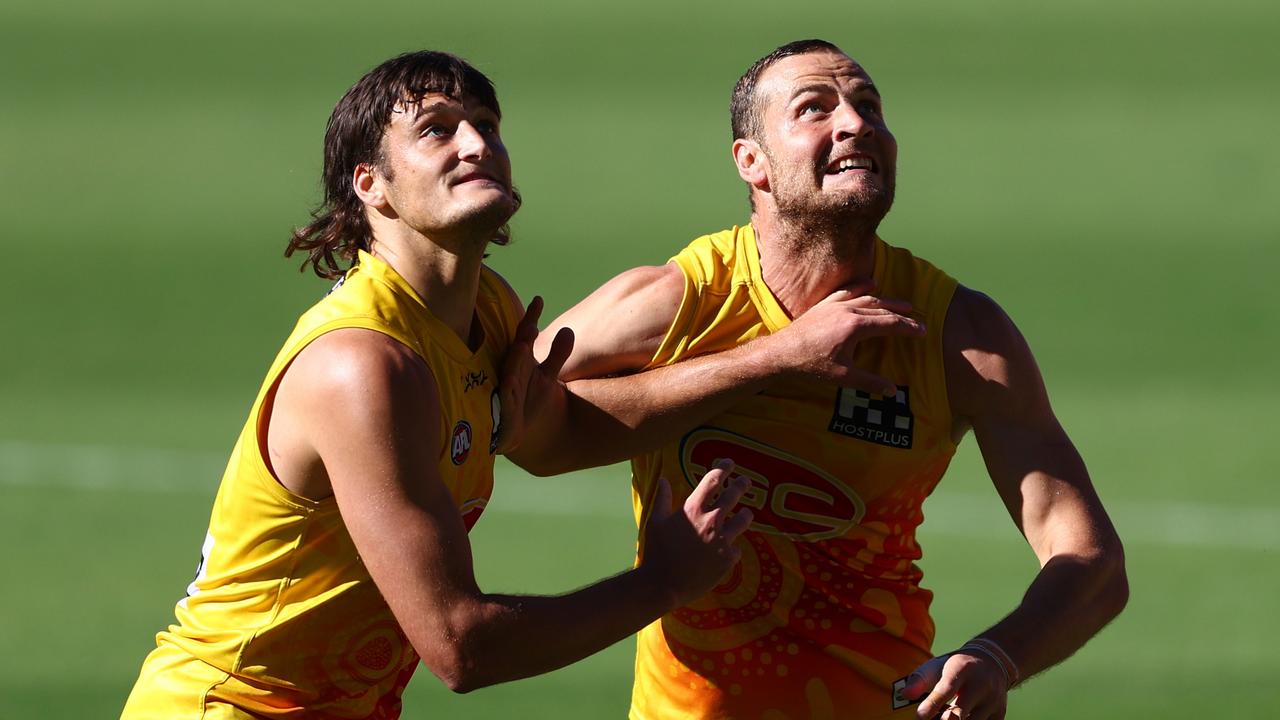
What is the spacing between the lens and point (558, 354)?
5273mm

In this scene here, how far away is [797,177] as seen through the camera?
207 inches

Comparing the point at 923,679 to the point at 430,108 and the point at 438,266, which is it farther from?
the point at 430,108

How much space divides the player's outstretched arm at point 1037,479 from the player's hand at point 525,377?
1.16 meters

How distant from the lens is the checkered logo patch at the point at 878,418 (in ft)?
17.3

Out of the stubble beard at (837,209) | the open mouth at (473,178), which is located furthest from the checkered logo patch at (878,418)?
the open mouth at (473,178)

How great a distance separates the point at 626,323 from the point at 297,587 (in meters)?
1.34

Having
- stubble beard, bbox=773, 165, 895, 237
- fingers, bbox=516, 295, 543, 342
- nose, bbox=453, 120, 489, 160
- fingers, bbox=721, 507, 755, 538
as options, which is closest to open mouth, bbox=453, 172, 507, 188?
nose, bbox=453, 120, 489, 160

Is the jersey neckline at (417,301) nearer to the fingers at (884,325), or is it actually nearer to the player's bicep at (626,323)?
the player's bicep at (626,323)

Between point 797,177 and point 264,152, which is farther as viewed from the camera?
point 264,152

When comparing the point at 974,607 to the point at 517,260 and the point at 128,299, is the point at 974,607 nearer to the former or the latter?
the point at 517,260

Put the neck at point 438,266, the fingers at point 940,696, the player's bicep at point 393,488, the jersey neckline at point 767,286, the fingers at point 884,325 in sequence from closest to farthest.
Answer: the player's bicep at point 393,488, the fingers at point 940,696, the neck at point 438,266, the fingers at point 884,325, the jersey neckline at point 767,286

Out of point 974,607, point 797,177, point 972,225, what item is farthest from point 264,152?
point 797,177

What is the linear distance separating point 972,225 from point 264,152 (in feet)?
20.3

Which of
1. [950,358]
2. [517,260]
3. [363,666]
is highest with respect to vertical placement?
[517,260]
